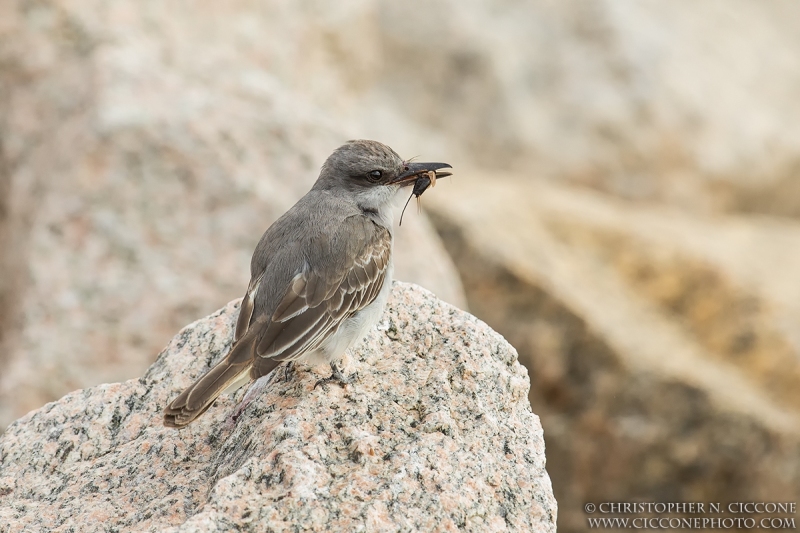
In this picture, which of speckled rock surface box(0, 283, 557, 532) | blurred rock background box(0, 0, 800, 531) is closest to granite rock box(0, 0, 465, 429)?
blurred rock background box(0, 0, 800, 531)

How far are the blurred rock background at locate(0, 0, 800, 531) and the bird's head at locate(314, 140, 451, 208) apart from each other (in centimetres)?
202

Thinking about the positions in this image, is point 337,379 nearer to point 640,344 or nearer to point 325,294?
point 325,294

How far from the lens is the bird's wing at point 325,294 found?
486 cm

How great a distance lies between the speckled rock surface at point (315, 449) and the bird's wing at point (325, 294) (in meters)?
0.21

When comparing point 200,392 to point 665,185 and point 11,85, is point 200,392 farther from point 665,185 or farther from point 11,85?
point 665,185

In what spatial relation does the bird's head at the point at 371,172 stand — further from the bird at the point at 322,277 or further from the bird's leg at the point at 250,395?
the bird's leg at the point at 250,395

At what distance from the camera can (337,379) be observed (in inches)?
189

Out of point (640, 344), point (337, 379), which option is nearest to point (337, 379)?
point (337, 379)

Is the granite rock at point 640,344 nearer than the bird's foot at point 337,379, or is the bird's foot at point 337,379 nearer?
the bird's foot at point 337,379

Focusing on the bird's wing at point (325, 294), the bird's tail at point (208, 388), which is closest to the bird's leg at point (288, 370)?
the bird's wing at point (325, 294)

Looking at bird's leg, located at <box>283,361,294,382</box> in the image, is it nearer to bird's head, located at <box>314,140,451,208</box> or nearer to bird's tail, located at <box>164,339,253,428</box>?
bird's tail, located at <box>164,339,253,428</box>

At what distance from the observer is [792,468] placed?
8.76 meters

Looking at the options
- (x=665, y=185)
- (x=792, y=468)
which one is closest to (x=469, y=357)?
(x=792, y=468)

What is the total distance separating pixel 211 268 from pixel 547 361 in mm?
3640
